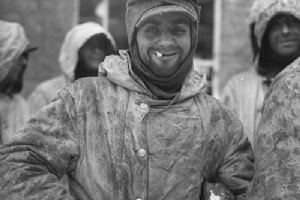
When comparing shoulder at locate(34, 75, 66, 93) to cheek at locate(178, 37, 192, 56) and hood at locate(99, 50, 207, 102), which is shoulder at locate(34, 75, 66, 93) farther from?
cheek at locate(178, 37, 192, 56)

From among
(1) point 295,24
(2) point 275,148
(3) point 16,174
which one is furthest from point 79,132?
(1) point 295,24

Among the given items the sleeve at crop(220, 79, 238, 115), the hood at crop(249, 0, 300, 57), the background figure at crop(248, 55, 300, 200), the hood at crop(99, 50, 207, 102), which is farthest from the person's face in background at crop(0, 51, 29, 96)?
the background figure at crop(248, 55, 300, 200)

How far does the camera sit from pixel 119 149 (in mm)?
2816

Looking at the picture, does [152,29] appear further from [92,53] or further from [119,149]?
[92,53]

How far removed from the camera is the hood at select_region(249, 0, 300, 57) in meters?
4.22

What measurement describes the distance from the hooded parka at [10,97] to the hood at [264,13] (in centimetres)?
169

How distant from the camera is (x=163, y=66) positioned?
290 centimetres

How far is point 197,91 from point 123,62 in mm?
334

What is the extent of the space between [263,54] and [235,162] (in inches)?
65.7

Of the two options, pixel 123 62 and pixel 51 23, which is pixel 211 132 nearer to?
pixel 123 62

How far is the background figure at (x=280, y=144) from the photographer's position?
7.80ft

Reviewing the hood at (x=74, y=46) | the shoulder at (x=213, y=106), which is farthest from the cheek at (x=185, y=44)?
the hood at (x=74, y=46)

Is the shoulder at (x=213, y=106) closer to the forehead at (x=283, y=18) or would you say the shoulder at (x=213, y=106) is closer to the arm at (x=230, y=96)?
the forehead at (x=283, y=18)

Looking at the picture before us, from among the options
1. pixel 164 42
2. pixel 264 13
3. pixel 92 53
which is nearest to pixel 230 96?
pixel 264 13
